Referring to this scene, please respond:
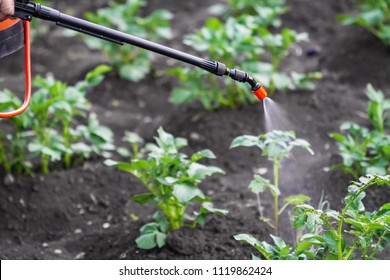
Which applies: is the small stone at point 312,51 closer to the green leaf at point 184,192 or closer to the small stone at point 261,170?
the small stone at point 261,170

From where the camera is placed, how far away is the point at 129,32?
4.96m

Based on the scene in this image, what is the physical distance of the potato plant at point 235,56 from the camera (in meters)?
4.16

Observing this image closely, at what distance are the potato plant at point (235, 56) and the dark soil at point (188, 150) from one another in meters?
0.10

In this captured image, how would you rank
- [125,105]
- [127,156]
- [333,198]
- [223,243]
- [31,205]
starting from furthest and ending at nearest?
1. [125,105]
2. [127,156]
3. [31,205]
4. [333,198]
5. [223,243]

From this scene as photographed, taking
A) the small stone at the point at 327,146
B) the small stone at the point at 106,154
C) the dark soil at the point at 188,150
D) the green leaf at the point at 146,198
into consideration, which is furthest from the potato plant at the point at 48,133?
the small stone at the point at 327,146

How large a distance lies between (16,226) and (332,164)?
5.15 feet

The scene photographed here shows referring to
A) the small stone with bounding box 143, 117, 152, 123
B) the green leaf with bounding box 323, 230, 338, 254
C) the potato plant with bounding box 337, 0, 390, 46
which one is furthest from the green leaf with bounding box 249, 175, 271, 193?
the potato plant with bounding box 337, 0, 390, 46

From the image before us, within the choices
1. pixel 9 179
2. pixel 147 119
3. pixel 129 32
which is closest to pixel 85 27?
pixel 9 179

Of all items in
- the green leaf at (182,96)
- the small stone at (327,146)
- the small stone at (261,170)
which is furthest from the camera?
the green leaf at (182,96)

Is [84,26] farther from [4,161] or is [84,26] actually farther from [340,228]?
[4,161]

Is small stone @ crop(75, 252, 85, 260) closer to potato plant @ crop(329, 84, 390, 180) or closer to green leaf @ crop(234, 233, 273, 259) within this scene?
green leaf @ crop(234, 233, 273, 259)

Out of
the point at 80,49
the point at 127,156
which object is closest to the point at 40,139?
the point at 127,156
